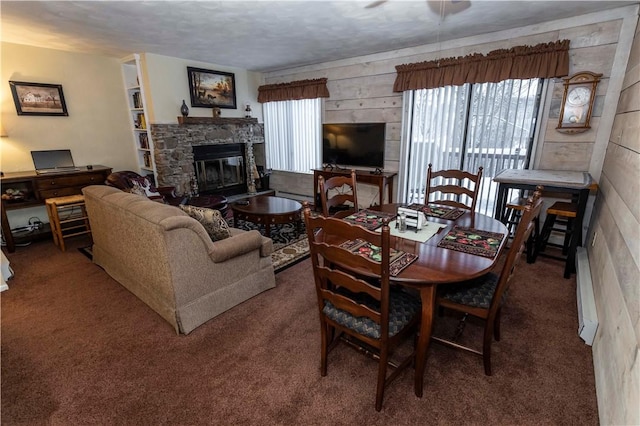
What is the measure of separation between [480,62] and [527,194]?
5.32 feet

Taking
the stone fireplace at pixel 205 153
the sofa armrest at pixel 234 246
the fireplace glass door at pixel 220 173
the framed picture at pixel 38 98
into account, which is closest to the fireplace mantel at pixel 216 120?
the stone fireplace at pixel 205 153

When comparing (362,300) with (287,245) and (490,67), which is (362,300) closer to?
(287,245)

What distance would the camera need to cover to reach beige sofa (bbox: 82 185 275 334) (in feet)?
6.62

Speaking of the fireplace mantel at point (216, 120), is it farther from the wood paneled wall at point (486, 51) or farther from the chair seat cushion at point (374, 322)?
the chair seat cushion at point (374, 322)

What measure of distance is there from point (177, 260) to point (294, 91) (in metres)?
4.06

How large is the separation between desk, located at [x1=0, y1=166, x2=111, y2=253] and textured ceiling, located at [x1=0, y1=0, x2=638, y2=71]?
157 centimetres

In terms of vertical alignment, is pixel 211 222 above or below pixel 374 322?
above

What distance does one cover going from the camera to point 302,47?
398 cm

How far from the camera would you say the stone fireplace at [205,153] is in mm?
4613

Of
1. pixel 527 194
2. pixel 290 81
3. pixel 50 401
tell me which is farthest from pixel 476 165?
pixel 50 401

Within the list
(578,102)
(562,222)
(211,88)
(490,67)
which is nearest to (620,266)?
(562,222)

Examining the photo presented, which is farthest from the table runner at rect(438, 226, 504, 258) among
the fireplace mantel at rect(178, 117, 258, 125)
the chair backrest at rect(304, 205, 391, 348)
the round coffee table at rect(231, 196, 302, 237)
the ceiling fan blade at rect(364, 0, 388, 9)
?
the fireplace mantel at rect(178, 117, 258, 125)

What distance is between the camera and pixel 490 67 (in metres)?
3.35

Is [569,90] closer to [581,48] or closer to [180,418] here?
[581,48]
